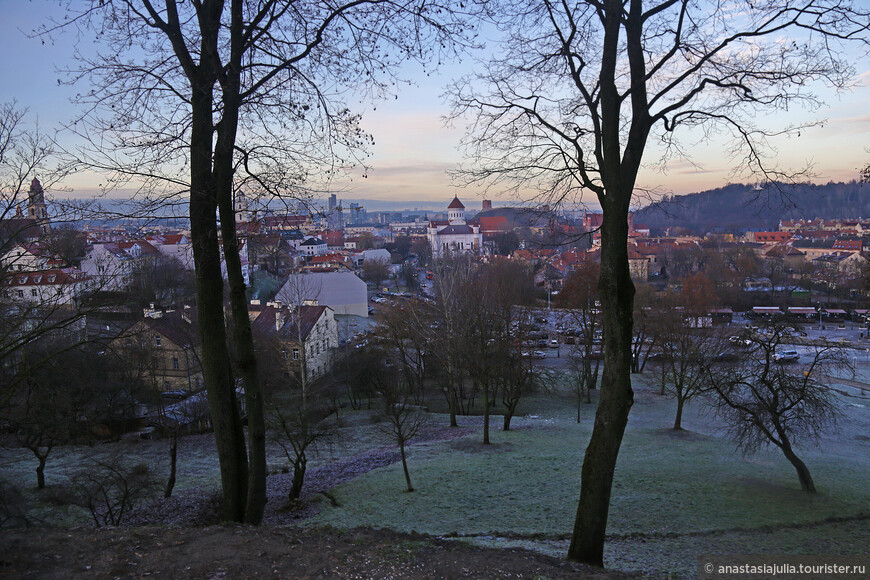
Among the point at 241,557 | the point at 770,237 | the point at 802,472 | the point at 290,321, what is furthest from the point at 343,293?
the point at 770,237

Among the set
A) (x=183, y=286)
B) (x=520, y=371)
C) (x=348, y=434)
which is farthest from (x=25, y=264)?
(x=183, y=286)

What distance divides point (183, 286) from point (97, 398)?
2430cm

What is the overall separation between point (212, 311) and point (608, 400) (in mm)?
4791

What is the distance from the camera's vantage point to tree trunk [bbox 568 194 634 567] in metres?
6.25

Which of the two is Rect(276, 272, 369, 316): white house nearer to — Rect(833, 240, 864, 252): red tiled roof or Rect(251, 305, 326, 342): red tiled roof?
Rect(251, 305, 326, 342): red tiled roof

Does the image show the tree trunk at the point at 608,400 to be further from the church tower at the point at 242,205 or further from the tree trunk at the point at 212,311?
the church tower at the point at 242,205

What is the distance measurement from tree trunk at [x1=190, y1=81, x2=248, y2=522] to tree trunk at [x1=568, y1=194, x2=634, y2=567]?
163 inches

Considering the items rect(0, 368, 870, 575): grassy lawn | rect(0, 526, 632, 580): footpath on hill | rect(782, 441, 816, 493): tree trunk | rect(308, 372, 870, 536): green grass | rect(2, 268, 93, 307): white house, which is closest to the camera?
rect(0, 526, 632, 580): footpath on hill

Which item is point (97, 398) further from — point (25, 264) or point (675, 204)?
point (675, 204)

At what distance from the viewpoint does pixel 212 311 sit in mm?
6891

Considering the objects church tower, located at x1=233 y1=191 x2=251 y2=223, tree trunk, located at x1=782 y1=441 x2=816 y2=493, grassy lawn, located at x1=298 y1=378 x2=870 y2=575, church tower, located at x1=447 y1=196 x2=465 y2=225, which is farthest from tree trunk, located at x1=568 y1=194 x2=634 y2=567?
church tower, located at x1=447 y1=196 x2=465 y2=225

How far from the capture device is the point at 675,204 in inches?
296

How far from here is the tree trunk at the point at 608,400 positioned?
20.5ft

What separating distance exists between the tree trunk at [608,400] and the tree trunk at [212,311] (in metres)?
4.15
